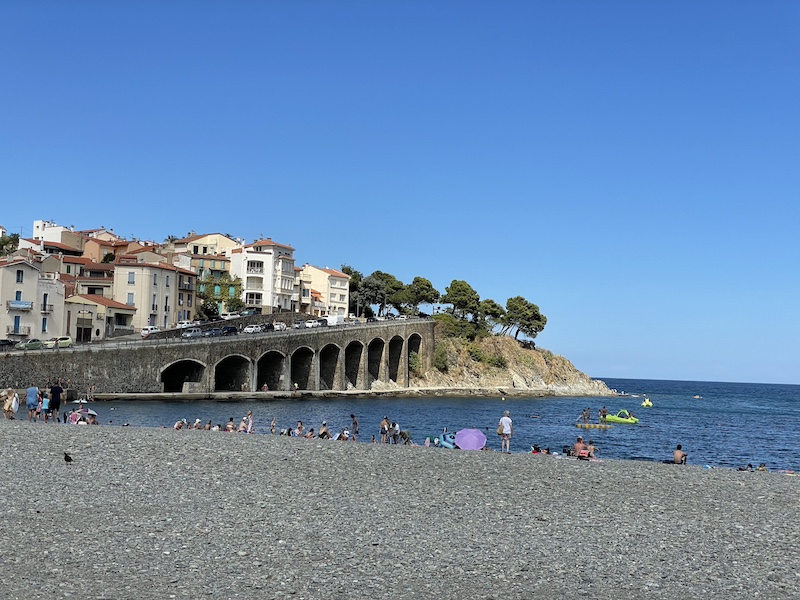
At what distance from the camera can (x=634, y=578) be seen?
14.7 meters

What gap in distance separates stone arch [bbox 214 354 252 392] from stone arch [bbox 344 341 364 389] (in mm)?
21238

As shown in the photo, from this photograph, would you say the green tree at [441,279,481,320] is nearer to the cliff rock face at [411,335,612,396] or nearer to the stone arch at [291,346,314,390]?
the cliff rock face at [411,335,612,396]

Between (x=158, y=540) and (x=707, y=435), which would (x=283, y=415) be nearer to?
(x=707, y=435)

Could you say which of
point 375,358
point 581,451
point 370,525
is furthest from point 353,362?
point 370,525

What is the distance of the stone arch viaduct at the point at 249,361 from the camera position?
65375mm

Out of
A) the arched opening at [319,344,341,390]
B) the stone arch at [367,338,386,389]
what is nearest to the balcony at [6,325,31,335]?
the arched opening at [319,344,341,390]

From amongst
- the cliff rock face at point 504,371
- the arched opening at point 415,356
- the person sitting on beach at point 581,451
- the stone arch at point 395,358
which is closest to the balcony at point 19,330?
the stone arch at point 395,358

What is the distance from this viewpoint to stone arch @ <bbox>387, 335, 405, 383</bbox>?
11431 cm

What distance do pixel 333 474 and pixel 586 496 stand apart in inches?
260

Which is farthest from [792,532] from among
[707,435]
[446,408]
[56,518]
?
[446,408]

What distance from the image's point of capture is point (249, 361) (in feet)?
263

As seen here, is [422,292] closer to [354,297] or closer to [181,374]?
[354,297]

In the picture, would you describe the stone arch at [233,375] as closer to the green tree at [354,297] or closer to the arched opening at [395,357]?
the arched opening at [395,357]

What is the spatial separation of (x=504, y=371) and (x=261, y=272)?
3964 cm
